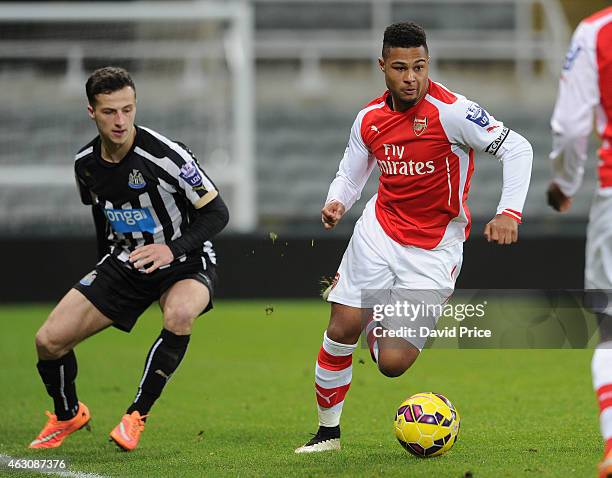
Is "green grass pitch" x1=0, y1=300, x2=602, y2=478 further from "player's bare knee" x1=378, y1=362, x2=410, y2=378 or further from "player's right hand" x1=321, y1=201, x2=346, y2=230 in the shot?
"player's right hand" x1=321, y1=201, x2=346, y2=230

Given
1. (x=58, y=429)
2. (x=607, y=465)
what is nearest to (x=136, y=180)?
(x=58, y=429)

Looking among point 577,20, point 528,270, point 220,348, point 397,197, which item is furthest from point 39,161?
point 577,20

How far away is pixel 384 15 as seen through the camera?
20234 mm

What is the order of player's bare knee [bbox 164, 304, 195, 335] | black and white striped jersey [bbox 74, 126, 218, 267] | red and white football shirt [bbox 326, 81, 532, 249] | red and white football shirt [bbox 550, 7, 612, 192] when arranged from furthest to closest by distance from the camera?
black and white striped jersey [bbox 74, 126, 218, 267] < player's bare knee [bbox 164, 304, 195, 335] < red and white football shirt [bbox 326, 81, 532, 249] < red and white football shirt [bbox 550, 7, 612, 192]

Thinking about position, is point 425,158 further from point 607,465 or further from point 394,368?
point 607,465

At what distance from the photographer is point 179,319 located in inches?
235

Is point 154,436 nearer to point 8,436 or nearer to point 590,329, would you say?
point 8,436

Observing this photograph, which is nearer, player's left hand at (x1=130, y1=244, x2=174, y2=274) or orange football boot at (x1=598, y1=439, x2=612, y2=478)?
orange football boot at (x1=598, y1=439, x2=612, y2=478)

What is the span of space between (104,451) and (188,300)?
3.13 ft

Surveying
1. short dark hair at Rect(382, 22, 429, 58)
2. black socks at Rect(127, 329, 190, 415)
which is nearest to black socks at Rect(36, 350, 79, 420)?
black socks at Rect(127, 329, 190, 415)

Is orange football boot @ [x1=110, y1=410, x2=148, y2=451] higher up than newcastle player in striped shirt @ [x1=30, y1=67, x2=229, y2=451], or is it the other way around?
newcastle player in striped shirt @ [x1=30, y1=67, x2=229, y2=451]

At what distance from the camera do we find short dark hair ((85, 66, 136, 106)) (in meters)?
5.96

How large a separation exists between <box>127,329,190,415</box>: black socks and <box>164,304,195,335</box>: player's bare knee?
35mm

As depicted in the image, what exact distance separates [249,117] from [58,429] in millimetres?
10012
